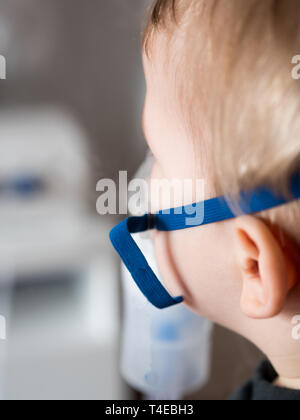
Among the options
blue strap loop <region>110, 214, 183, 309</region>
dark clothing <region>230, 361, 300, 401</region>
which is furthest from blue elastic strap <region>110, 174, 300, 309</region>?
dark clothing <region>230, 361, 300, 401</region>

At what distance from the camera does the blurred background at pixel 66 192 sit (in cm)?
57

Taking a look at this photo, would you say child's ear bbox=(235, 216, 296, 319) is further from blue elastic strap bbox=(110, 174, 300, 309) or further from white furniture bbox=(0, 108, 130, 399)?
white furniture bbox=(0, 108, 130, 399)

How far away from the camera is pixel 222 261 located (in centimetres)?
47

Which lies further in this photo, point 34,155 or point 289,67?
point 34,155

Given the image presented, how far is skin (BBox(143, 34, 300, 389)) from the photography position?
0.43 meters

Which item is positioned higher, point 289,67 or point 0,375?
point 289,67

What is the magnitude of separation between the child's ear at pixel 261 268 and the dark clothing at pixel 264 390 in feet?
0.43

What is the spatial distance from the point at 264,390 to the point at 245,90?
0.31m

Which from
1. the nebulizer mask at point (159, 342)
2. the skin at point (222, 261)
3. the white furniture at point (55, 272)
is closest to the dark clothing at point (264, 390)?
the skin at point (222, 261)

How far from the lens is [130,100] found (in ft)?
1.86

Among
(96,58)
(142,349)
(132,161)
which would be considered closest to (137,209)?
(132,161)

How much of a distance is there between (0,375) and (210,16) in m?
0.53

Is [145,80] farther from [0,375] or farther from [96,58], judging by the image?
[0,375]

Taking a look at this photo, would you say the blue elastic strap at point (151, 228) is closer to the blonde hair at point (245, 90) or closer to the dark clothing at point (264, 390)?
the blonde hair at point (245, 90)
